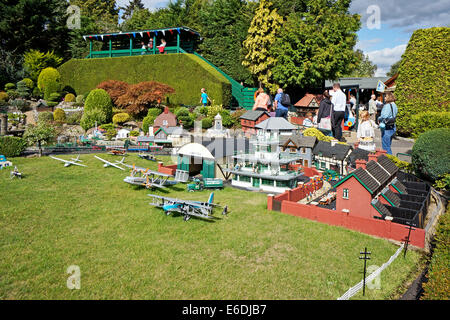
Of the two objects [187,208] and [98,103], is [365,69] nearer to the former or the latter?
[98,103]

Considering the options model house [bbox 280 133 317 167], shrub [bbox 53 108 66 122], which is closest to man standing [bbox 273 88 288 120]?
model house [bbox 280 133 317 167]

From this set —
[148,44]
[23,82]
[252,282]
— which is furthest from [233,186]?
[23,82]

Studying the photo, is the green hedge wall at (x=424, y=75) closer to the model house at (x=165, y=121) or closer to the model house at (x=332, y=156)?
the model house at (x=332, y=156)

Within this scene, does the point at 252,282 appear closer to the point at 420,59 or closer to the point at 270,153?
the point at 270,153

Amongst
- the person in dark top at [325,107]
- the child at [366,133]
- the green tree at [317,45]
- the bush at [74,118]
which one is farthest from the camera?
the bush at [74,118]

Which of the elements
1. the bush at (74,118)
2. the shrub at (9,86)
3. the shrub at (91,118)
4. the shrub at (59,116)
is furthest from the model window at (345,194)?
the shrub at (9,86)
